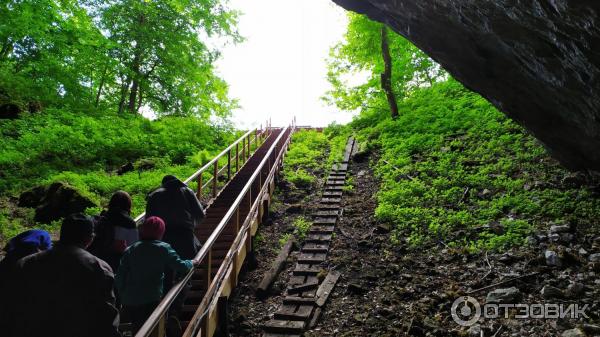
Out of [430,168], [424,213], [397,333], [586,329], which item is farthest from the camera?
[430,168]

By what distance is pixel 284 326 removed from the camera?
5.61 metres

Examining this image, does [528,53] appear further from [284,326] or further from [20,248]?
[20,248]

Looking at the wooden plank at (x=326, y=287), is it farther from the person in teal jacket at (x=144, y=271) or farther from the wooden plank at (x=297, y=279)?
the person in teal jacket at (x=144, y=271)

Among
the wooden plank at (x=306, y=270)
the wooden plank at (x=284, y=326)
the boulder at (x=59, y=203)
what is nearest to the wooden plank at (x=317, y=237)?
the wooden plank at (x=306, y=270)

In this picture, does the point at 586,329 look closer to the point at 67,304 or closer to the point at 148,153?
the point at 67,304

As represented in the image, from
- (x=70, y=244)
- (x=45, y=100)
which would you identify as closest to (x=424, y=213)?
(x=70, y=244)

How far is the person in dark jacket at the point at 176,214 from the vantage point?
4.99 m

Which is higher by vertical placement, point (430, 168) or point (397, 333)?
point (430, 168)

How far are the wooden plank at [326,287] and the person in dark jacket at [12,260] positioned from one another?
431 centimetres

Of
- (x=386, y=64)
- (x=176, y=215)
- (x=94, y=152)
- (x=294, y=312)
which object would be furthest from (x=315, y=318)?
(x=386, y=64)

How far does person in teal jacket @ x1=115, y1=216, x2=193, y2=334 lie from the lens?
3.70 m

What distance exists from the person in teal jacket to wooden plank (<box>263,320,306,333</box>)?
2359 mm

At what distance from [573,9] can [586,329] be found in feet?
11.5

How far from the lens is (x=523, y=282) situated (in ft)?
17.5
